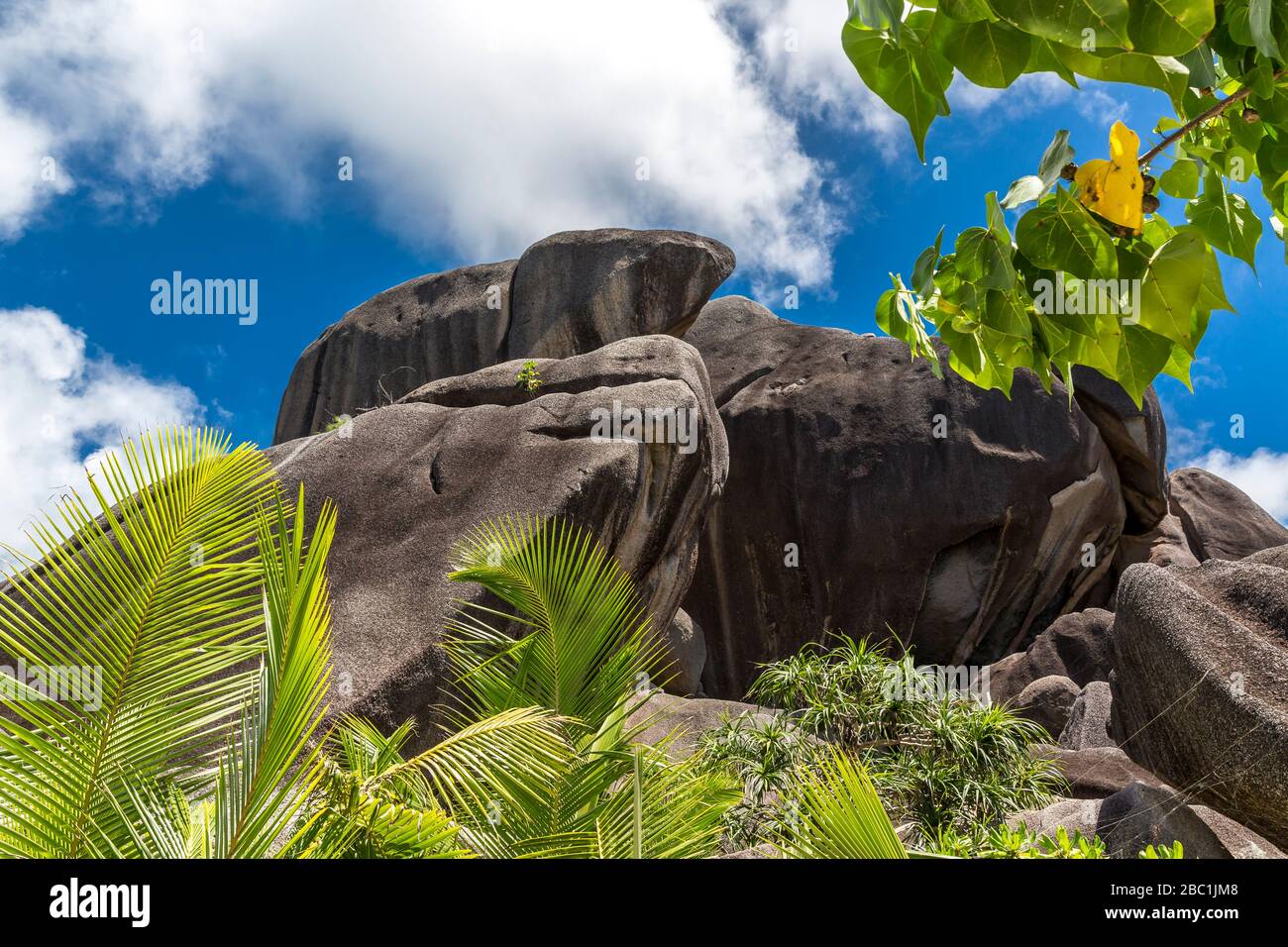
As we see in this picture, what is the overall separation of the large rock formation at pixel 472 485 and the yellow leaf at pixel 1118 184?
6.34 m

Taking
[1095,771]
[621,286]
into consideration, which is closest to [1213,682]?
[1095,771]

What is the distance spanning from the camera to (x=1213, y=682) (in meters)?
4.52

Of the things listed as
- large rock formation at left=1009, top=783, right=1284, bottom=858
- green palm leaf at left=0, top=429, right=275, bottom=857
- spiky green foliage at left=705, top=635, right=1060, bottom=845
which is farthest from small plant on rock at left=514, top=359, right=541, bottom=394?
green palm leaf at left=0, top=429, right=275, bottom=857

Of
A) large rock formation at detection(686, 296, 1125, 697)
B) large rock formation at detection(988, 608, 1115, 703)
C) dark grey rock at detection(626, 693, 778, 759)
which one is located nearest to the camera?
dark grey rock at detection(626, 693, 778, 759)

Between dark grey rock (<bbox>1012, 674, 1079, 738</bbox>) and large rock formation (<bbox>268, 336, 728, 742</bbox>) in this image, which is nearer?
large rock formation (<bbox>268, 336, 728, 742</bbox>)

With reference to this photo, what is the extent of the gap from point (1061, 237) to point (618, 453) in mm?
7153

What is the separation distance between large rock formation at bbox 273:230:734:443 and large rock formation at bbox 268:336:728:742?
187 inches

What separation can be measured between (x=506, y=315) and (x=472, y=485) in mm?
8663

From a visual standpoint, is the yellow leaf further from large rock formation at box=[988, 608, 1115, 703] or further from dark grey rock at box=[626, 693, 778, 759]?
large rock formation at box=[988, 608, 1115, 703]

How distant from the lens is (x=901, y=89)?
113 centimetres

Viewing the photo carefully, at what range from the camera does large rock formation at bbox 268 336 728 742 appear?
711cm

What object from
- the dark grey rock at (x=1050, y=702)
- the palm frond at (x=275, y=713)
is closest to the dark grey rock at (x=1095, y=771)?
the dark grey rock at (x=1050, y=702)

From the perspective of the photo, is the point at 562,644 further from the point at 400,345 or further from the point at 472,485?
the point at 400,345
